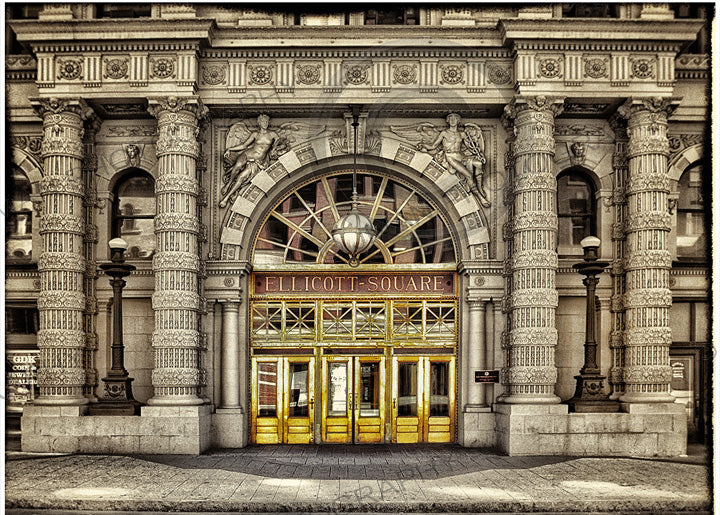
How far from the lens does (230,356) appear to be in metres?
18.2

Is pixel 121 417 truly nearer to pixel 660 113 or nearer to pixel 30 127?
pixel 30 127

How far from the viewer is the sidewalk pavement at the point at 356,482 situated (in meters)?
11.6

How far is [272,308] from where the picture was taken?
61.9 feet

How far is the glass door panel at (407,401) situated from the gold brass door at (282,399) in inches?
78.3

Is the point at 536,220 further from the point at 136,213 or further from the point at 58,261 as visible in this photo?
the point at 58,261

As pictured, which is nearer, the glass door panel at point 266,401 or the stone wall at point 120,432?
the stone wall at point 120,432

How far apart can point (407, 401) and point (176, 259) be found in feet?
20.9

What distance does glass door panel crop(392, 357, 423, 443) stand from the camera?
18.6m

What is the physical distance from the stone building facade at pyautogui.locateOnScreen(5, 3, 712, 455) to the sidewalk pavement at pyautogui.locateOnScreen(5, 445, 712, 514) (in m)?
1.24

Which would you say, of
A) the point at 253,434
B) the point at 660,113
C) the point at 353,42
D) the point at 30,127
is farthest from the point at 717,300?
the point at 30,127

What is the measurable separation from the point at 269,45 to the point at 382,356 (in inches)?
302

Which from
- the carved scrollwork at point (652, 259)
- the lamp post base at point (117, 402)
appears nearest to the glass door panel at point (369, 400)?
the lamp post base at point (117, 402)

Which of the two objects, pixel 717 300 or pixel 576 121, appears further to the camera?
pixel 576 121

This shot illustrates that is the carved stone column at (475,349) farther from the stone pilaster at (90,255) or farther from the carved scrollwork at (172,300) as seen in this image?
the stone pilaster at (90,255)
